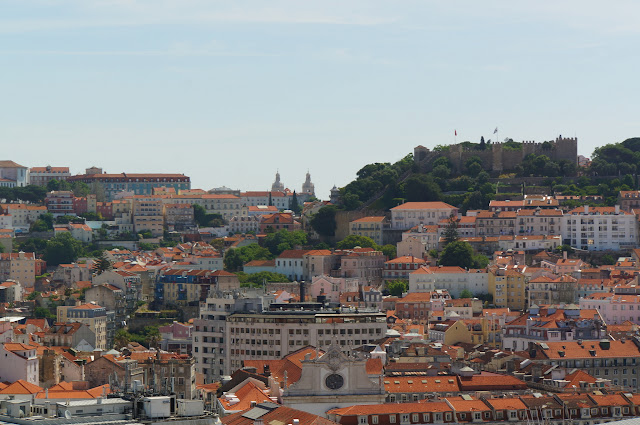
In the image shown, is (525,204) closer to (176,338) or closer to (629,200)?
(629,200)

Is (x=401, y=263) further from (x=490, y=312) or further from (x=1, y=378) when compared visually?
(x=1, y=378)

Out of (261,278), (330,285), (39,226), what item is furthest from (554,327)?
(39,226)

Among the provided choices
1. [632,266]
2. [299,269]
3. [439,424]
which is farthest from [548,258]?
[439,424]

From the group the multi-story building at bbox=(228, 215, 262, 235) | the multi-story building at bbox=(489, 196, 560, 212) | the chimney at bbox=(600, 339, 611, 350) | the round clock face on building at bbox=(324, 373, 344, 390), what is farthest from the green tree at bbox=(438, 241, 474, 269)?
the round clock face on building at bbox=(324, 373, 344, 390)

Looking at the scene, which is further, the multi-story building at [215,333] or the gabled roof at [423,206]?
the gabled roof at [423,206]

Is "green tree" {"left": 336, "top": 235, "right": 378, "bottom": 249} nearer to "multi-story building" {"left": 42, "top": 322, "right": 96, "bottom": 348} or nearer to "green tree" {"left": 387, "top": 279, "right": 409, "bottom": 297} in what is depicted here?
"green tree" {"left": 387, "top": 279, "right": 409, "bottom": 297}

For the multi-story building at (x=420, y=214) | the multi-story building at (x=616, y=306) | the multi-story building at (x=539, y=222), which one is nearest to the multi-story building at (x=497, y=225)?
the multi-story building at (x=539, y=222)

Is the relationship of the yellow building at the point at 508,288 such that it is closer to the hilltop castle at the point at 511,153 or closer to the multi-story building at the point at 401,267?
the multi-story building at the point at 401,267
